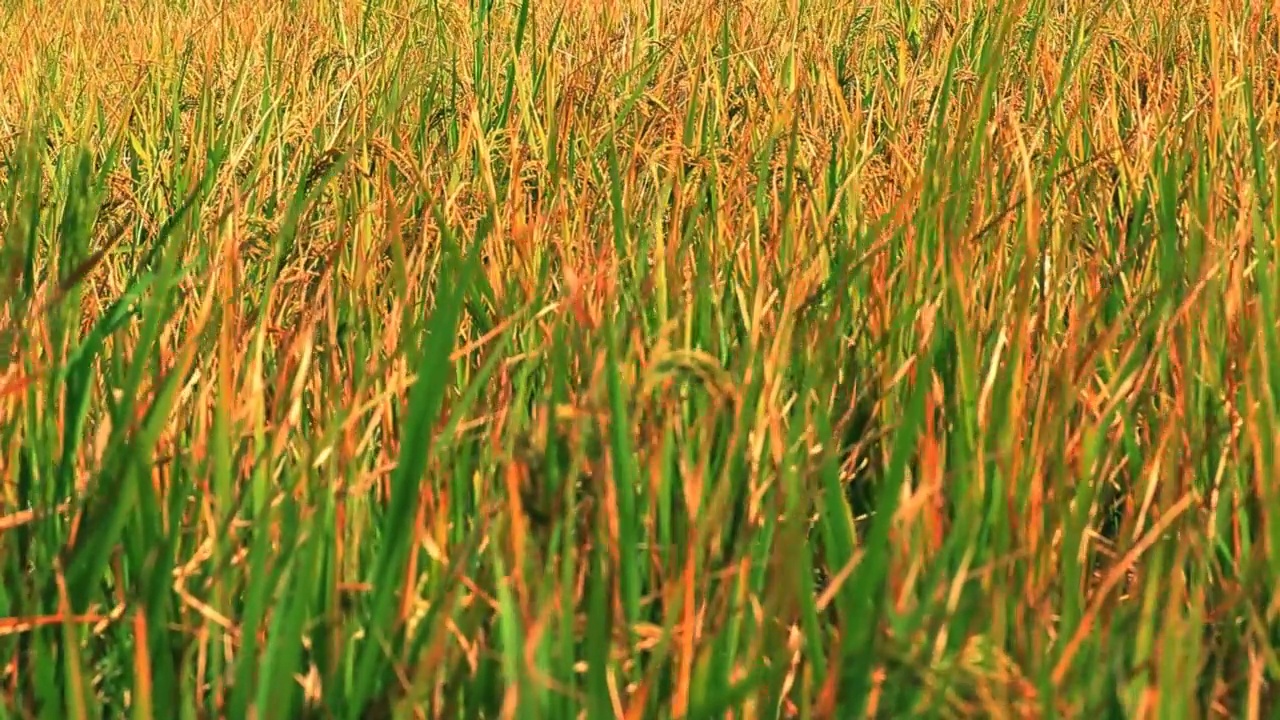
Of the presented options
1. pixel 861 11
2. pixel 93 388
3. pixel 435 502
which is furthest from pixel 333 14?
pixel 435 502

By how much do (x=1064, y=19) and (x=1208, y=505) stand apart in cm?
194

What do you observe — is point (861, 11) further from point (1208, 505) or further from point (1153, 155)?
point (1208, 505)

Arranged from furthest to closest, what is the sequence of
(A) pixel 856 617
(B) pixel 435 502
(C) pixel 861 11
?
(C) pixel 861 11 < (B) pixel 435 502 < (A) pixel 856 617

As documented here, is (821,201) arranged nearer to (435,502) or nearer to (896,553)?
(435,502)

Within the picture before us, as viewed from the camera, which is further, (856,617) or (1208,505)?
(1208,505)

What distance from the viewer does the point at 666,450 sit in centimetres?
85

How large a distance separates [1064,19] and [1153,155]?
45.7 inches

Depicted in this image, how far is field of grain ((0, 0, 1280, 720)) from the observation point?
2.31 feet

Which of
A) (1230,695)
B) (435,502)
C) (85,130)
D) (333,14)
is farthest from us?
Answer: (333,14)

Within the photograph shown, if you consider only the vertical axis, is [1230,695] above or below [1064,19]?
below

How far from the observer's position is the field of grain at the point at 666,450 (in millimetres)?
703

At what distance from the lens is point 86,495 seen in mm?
782

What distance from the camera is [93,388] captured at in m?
1.17

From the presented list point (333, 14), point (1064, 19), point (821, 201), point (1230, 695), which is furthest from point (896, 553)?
point (333, 14)
